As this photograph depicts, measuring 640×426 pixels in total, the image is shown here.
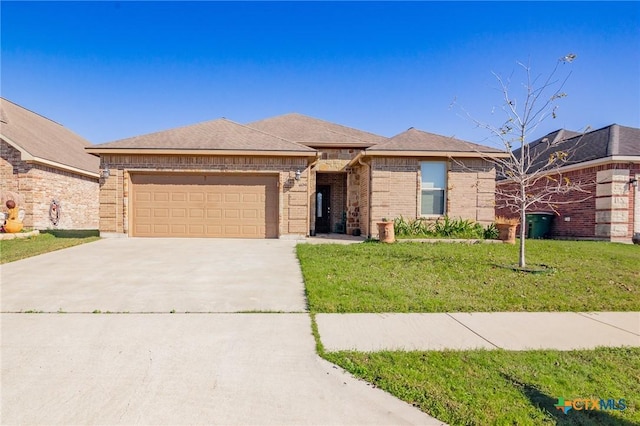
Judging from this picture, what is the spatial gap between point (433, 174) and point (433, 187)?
0.52m

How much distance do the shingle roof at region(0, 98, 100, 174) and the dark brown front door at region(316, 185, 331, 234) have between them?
12.7m

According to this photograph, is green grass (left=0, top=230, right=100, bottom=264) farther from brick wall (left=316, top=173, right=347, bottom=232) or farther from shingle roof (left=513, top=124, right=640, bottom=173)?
shingle roof (left=513, top=124, right=640, bottom=173)

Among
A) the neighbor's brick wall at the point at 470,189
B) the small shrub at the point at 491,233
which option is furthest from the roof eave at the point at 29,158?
the small shrub at the point at 491,233

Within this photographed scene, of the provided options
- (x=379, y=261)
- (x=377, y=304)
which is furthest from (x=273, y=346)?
(x=379, y=261)

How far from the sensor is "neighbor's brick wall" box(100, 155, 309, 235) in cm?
1241

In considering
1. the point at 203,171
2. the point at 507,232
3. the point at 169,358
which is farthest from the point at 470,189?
the point at 169,358

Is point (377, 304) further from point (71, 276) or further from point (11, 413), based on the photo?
point (71, 276)

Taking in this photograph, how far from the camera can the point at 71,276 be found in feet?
21.9

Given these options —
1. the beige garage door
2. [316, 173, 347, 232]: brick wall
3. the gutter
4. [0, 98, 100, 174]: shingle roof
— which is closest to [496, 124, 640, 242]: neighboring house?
[316, 173, 347, 232]: brick wall

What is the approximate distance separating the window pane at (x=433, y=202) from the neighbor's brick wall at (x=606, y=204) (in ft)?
7.76

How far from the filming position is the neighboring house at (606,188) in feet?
43.7

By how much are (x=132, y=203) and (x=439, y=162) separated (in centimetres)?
1198

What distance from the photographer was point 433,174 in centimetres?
1331

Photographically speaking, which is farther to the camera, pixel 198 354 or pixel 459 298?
pixel 459 298
